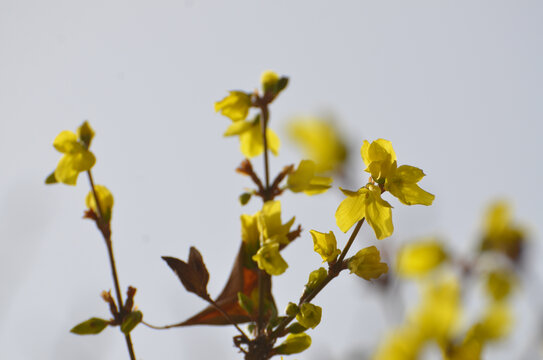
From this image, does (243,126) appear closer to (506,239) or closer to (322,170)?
(322,170)

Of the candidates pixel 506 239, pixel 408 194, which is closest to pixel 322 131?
pixel 408 194

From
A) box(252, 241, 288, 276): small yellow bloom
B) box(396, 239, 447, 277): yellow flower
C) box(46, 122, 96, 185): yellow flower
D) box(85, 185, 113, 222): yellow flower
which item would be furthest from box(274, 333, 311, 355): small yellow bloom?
box(396, 239, 447, 277): yellow flower

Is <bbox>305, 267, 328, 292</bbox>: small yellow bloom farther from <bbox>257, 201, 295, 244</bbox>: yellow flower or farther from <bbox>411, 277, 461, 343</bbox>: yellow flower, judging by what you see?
<bbox>411, 277, 461, 343</bbox>: yellow flower

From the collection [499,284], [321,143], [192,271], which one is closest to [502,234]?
[499,284]

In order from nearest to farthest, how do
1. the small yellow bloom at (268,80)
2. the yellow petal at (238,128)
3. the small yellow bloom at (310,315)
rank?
the small yellow bloom at (310,315) → the small yellow bloom at (268,80) → the yellow petal at (238,128)

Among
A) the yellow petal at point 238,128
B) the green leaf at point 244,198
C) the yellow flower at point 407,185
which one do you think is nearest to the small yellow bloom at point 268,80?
the yellow petal at point 238,128

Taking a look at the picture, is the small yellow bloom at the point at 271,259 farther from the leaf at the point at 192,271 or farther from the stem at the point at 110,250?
the stem at the point at 110,250
